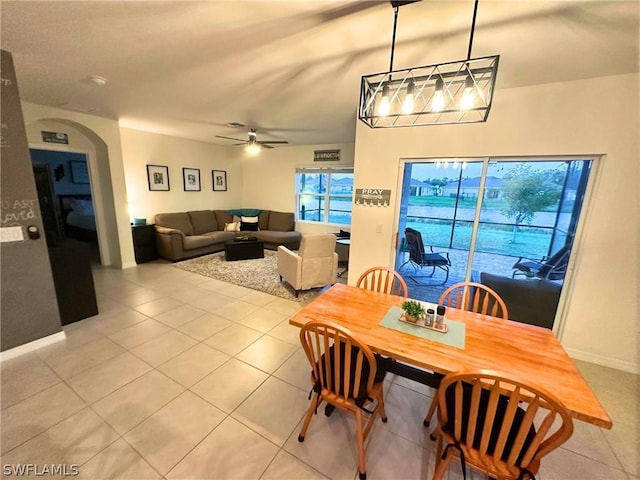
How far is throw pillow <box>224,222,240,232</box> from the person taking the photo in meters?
6.50

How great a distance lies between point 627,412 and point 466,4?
123 inches

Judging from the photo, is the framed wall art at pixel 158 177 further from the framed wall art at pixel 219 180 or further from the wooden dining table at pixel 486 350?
the wooden dining table at pixel 486 350

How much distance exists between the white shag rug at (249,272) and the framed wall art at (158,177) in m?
1.77

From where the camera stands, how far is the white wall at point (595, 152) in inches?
88.7

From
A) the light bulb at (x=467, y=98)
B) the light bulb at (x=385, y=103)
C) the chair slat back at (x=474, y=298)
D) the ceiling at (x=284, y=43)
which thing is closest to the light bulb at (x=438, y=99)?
the light bulb at (x=467, y=98)

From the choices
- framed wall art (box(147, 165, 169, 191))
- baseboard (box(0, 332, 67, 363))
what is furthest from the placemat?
framed wall art (box(147, 165, 169, 191))

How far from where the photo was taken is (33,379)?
209cm

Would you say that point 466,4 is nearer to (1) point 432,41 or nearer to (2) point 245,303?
(1) point 432,41

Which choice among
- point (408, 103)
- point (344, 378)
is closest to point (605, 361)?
point (344, 378)

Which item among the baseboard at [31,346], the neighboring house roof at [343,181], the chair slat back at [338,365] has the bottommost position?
the baseboard at [31,346]

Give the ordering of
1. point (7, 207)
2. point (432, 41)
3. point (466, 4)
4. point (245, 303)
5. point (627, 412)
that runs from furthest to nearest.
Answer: point (245, 303) < point (7, 207) < point (627, 412) < point (432, 41) < point (466, 4)

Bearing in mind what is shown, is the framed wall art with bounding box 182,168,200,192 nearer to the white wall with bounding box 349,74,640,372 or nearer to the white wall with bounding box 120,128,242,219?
the white wall with bounding box 120,128,242,219

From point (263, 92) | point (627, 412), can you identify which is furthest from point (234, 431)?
point (263, 92)

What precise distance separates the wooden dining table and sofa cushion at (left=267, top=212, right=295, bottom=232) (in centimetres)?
498
